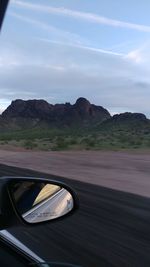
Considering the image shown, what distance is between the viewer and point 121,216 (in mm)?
14242

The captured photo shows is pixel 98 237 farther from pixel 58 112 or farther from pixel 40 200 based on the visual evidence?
pixel 58 112

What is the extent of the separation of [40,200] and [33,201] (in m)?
0.05

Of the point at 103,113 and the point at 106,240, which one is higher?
the point at 103,113

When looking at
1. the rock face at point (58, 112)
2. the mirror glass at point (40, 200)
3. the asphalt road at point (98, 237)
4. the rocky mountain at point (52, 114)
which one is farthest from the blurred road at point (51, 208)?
the rock face at point (58, 112)

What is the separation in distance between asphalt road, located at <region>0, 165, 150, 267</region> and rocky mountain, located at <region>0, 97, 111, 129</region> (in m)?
150

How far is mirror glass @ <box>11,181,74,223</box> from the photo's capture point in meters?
2.53

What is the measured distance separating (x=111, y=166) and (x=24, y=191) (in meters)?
36.8

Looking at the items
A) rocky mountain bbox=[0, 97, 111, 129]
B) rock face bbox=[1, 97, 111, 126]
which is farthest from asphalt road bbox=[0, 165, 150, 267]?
rock face bbox=[1, 97, 111, 126]

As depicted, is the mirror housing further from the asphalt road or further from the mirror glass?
the asphalt road

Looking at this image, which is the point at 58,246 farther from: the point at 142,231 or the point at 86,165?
the point at 86,165

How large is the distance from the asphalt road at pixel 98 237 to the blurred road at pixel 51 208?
3495mm

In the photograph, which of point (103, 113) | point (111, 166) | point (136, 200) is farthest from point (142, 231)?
point (103, 113)

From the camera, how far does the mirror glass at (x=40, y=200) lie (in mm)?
2529

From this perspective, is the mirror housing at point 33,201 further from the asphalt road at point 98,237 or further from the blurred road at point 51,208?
the asphalt road at point 98,237
